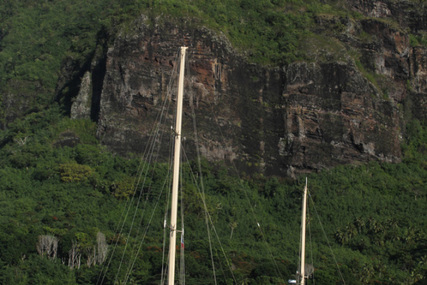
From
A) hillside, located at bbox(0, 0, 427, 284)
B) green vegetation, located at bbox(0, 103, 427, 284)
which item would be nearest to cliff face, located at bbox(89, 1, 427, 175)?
hillside, located at bbox(0, 0, 427, 284)

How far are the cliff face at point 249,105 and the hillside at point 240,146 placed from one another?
185 mm

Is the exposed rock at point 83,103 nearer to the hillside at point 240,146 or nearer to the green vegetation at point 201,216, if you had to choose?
the hillside at point 240,146

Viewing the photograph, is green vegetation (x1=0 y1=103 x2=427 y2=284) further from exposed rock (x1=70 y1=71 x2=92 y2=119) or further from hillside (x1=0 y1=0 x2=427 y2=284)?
A: exposed rock (x1=70 y1=71 x2=92 y2=119)

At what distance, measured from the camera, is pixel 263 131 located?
120 metres

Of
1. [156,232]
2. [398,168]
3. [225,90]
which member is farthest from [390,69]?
[156,232]

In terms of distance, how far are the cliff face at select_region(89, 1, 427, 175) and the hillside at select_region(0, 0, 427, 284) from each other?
0.19 metres

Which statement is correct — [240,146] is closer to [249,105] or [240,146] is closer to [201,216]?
[249,105]

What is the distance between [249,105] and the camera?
397 ft

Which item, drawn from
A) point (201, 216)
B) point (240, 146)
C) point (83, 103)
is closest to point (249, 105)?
point (240, 146)

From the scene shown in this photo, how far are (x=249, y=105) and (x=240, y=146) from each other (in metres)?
6.23

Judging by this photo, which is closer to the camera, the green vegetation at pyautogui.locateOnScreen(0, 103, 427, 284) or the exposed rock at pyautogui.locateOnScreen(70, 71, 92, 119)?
the green vegetation at pyautogui.locateOnScreen(0, 103, 427, 284)

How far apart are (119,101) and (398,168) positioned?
36.8 meters

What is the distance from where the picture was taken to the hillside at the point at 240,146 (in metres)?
90.5

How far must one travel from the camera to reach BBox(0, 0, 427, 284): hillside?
90500 mm
